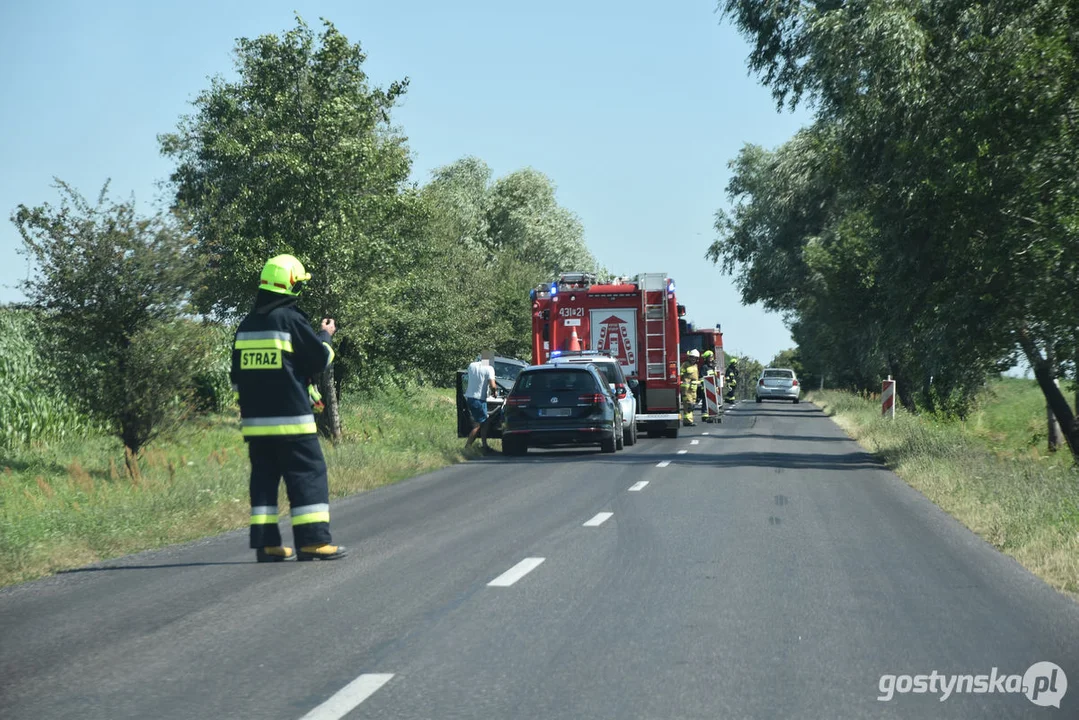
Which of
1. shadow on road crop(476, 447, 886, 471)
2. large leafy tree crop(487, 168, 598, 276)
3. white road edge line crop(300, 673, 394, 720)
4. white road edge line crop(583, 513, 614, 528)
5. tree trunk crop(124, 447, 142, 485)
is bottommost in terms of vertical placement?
white road edge line crop(300, 673, 394, 720)

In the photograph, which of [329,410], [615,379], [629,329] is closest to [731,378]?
[629,329]

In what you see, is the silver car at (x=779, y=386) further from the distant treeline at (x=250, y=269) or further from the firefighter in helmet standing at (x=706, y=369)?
the distant treeline at (x=250, y=269)

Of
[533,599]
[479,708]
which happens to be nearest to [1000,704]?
[479,708]

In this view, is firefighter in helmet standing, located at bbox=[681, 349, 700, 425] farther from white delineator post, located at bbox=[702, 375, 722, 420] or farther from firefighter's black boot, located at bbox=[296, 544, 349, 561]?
firefighter's black boot, located at bbox=[296, 544, 349, 561]


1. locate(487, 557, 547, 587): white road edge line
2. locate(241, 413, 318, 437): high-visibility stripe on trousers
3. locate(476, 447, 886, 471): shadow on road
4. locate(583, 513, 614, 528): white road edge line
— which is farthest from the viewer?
locate(476, 447, 886, 471): shadow on road

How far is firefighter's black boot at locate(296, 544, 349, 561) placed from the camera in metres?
10.1

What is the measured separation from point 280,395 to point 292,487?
26.3 inches

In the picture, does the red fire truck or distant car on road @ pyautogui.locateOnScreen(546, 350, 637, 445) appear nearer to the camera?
distant car on road @ pyautogui.locateOnScreen(546, 350, 637, 445)

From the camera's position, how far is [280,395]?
9789 mm

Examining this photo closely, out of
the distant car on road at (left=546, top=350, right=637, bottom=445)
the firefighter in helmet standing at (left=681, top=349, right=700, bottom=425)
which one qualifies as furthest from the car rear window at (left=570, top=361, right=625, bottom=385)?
the firefighter in helmet standing at (left=681, top=349, right=700, bottom=425)

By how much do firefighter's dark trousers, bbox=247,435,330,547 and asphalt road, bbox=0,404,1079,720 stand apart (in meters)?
0.29

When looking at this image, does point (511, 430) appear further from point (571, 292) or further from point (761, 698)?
point (761, 698)

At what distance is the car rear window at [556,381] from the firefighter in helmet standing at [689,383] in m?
11.5

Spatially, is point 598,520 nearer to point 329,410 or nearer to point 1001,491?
point 1001,491
